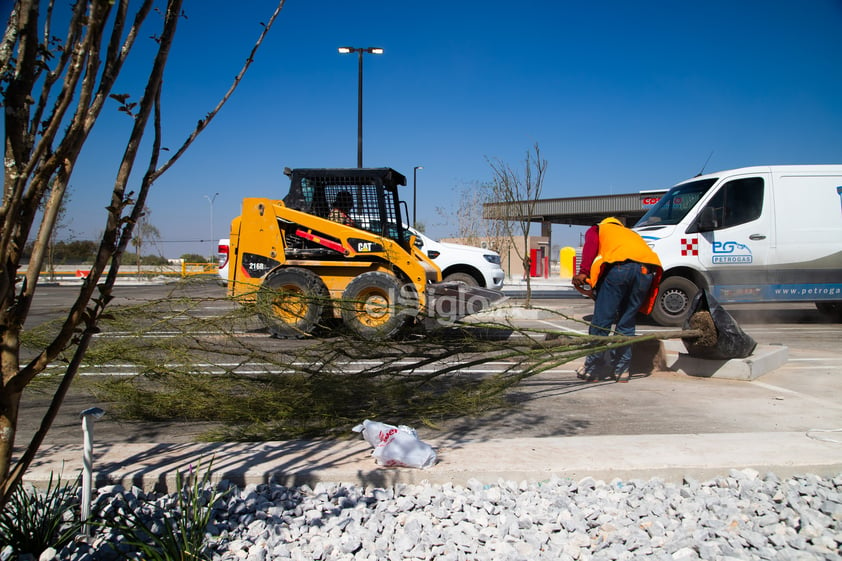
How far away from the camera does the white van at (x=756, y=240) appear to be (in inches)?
376

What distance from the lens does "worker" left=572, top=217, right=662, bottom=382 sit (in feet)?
18.5

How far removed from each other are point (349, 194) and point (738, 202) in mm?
6787

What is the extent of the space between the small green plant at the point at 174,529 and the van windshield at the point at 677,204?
368 inches

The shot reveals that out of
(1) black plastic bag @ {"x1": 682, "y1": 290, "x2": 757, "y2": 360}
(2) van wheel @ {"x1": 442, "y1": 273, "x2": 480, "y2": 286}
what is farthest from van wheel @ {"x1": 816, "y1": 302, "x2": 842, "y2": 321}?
(1) black plastic bag @ {"x1": 682, "y1": 290, "x2": 757, "y2": 360}

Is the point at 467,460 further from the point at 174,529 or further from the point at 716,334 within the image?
the point at 716,334

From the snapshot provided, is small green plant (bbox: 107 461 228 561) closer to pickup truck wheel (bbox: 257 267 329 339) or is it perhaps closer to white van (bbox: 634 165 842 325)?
pickup truck wheel (bbox: 257 267 329 339)

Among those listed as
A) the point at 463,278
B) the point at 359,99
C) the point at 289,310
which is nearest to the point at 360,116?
the point at 359,99

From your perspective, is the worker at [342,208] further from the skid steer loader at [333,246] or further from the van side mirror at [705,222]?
the van side mirror at [705,222]

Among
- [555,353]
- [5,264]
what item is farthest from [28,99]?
[555,353]

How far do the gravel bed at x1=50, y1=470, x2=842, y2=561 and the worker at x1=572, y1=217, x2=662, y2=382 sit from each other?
2.84 meters

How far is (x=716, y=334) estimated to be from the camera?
5617 millimetres

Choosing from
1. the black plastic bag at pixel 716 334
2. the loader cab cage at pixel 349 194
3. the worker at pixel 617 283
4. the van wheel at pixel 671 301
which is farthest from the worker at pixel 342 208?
the van wheel at pixel 671 301

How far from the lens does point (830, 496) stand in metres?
2.70

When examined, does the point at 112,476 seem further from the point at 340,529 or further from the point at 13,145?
the point at 13,145
